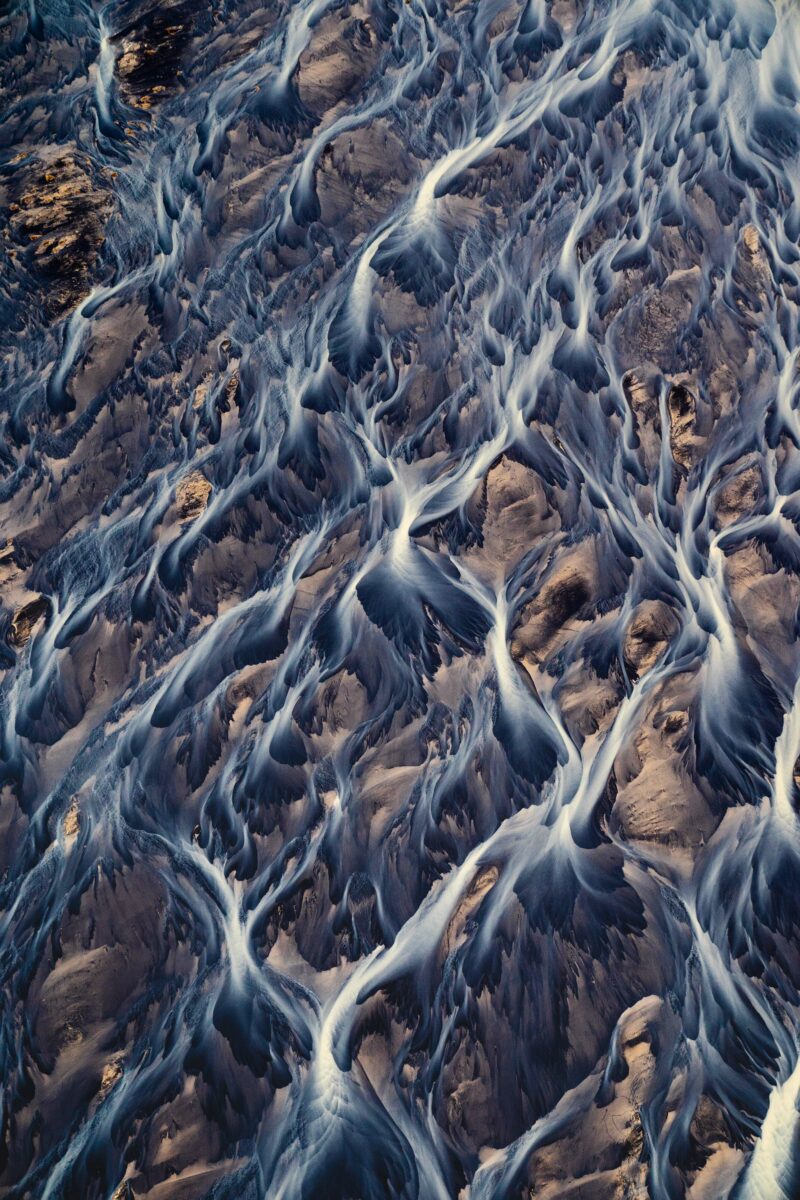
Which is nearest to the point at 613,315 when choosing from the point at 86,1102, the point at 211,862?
the point at 211,862

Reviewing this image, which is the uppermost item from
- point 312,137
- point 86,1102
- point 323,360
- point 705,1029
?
point 312,137

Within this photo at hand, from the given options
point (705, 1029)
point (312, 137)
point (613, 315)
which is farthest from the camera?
point (312, 137)

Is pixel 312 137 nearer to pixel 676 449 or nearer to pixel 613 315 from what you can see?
pixel 613 315

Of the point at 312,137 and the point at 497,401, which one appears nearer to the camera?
the point at 497,401

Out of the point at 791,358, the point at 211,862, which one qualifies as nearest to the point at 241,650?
the point at 211,862

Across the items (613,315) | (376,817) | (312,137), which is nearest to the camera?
(376,817)

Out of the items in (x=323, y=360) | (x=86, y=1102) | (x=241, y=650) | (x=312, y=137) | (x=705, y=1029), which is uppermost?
(x=312, y=137)

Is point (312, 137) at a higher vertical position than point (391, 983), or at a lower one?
higher

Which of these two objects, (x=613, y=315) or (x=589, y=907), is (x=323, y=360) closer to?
(x=613, y=315)

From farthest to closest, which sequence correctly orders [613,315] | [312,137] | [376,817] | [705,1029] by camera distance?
[312,137], [613,315], [376,817], [705,1029]
